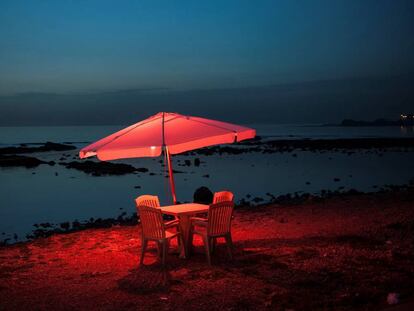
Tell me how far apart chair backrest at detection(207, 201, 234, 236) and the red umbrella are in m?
0.86

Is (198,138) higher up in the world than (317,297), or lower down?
higher up

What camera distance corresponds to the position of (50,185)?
25.0m

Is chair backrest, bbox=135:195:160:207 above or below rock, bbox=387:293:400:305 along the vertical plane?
above

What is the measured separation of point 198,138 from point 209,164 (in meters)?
27.8

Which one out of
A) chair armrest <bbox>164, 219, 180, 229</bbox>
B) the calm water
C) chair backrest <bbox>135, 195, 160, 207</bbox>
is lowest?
the calm water

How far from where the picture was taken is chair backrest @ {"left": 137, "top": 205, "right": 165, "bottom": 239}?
20.5 feet

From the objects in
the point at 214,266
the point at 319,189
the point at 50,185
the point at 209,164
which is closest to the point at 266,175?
the point at 319,189

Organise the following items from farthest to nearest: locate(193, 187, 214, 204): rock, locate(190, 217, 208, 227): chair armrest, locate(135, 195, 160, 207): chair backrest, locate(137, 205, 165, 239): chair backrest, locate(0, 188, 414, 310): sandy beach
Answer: locate(193, 187, 214, 204): rock
locate(135, 195, 160, 207): chair backrest
locate(190, 217, 208, 227): chair armrest
locate(137, 205, 165, 239): chair backrest
locate(0, 188, 414, 310): sandy beach

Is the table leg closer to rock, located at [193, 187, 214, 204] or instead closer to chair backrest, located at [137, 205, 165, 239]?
chair backrest, located at [137, 205, 165, 239]

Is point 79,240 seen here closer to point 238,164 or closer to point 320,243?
point 320,243

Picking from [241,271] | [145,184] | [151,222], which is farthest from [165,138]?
[145,184]

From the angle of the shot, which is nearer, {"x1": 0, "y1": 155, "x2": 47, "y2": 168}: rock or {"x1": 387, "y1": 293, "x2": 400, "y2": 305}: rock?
{"x1": 387, "y1": 293, "x2": 400, "y2": 305}: rock

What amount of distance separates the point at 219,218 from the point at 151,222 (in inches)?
37.2

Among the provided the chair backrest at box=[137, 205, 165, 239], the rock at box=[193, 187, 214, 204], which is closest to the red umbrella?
the chair backrest at box=[137, 205, 165, 239]
